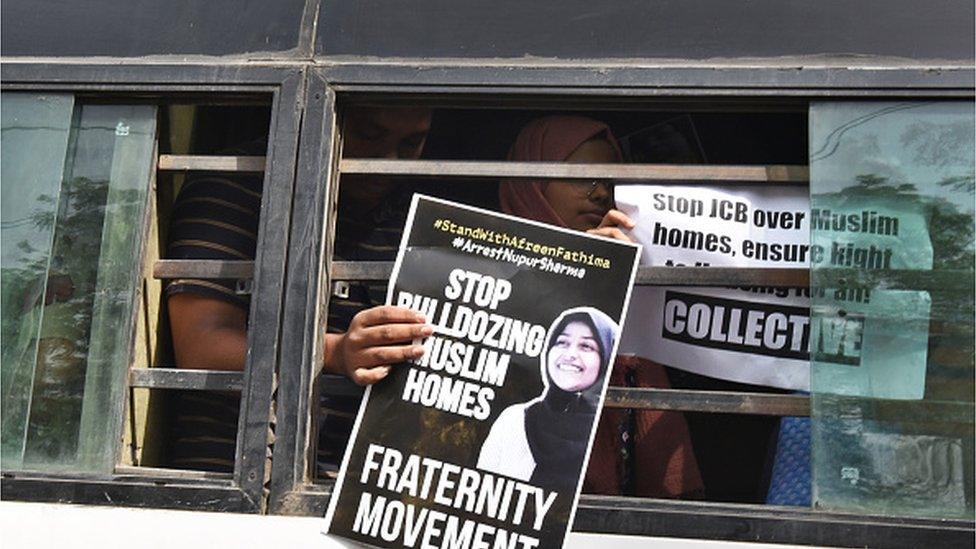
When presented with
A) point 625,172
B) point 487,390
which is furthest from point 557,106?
point 487,390

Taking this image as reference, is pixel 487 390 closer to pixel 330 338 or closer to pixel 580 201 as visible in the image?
pixel 330 338

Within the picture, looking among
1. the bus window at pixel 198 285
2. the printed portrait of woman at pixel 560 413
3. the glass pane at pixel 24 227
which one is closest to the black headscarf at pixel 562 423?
the printed portrait of woman at pixel 560 413

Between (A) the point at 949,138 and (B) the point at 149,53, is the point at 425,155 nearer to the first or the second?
(B) the point at 149,53

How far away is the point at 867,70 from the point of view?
9.39 ft

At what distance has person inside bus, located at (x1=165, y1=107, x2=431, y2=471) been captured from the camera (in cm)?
304

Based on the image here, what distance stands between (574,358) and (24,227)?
1.20 m

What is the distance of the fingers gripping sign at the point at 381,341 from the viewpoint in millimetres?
2777

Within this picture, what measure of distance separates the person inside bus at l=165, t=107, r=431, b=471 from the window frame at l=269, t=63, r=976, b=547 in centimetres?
10

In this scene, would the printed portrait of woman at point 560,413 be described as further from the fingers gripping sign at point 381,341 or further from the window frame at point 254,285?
the window frame at point 254,285

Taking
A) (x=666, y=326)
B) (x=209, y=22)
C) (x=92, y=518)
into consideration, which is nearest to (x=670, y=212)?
(x=666, y=326)

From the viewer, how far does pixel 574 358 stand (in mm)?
2746

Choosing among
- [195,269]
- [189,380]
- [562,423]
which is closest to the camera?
[562,423]

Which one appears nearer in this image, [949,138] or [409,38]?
[949,138]

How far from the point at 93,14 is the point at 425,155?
0.79 m
